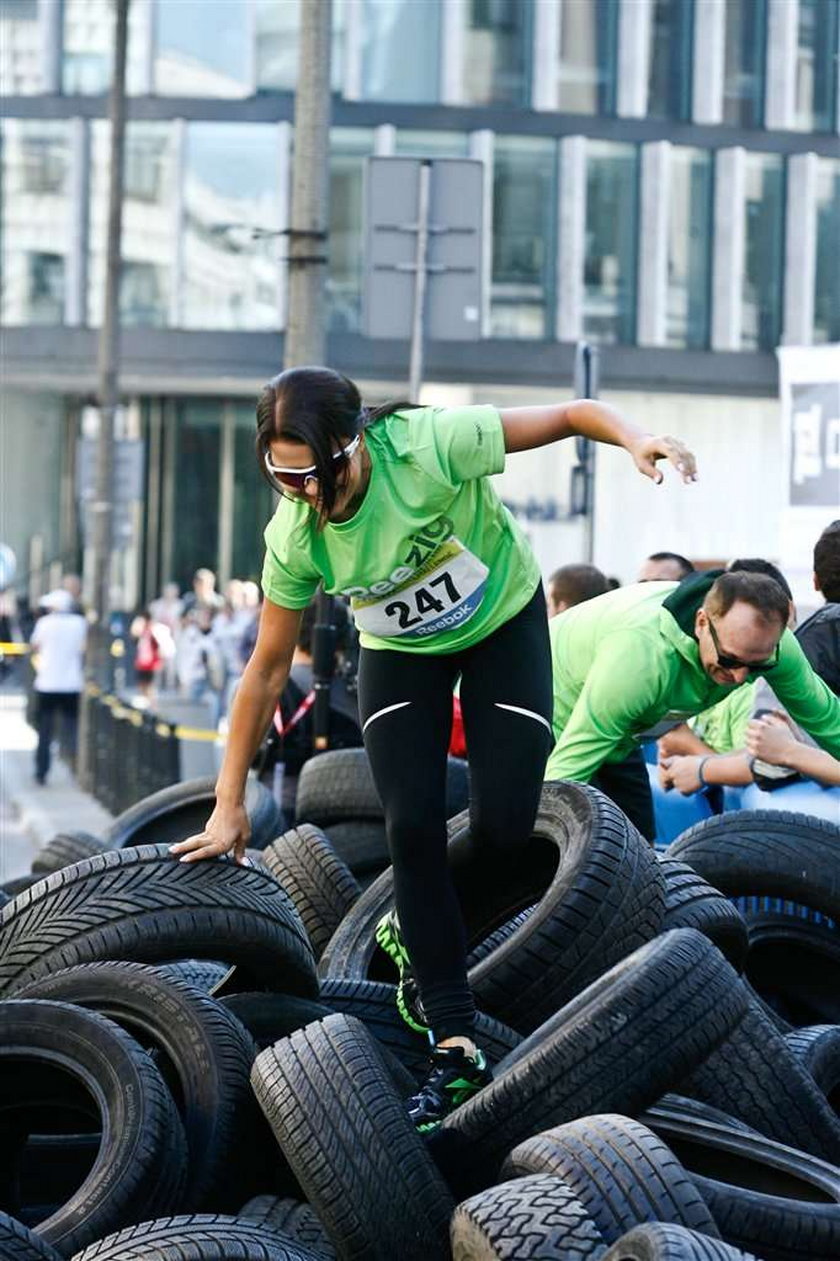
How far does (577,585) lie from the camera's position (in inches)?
385

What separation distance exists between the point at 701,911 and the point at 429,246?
26.8 ft

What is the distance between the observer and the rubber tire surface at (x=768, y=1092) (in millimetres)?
5484

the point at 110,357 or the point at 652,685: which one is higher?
the point at 110,357

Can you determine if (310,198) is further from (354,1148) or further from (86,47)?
(86,47)

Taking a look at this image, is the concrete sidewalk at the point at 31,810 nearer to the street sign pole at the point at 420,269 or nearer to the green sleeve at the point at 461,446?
the street sign pole at the point at 420,269

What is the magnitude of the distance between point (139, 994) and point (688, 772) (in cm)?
323

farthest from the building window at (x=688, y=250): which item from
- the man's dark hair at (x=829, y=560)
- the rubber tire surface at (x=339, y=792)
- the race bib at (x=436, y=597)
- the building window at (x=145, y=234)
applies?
the race bib at (x=436, y=597)

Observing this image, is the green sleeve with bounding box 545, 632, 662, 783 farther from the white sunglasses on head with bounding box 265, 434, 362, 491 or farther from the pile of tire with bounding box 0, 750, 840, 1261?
the white sunglasses on head with bounding box 265, 434, 362, 491

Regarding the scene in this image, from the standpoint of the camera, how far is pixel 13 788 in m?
22.8

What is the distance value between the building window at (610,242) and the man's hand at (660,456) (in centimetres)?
4083

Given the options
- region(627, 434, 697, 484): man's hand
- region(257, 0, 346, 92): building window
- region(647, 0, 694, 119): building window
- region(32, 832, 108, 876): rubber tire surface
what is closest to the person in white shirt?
region(32, 832, 108, 876): rubber tire surface

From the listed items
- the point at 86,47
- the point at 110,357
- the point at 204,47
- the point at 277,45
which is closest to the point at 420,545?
the point at 110,357

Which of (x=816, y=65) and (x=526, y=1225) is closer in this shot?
(x=526, y=1225)

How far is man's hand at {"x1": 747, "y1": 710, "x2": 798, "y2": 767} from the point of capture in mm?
6949
